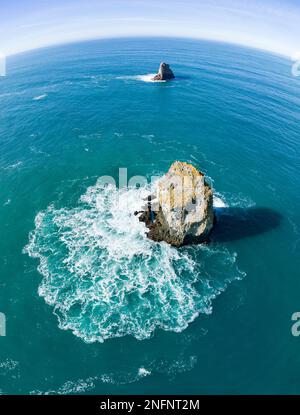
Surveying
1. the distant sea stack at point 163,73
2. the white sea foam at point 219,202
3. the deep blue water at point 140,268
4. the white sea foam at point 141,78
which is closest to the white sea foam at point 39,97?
the deep blue water at point 140,268

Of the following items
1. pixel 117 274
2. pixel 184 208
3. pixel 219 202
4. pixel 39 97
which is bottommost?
pixel 117 274

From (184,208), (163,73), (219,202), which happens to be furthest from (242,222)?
(163,73)

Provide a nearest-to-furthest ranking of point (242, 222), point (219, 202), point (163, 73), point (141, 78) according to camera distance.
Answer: point (242, 222) < point (219, 202) < point (163, 73) < point (141, 78)

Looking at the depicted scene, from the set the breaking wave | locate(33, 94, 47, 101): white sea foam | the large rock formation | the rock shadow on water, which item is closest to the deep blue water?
the breaking wave

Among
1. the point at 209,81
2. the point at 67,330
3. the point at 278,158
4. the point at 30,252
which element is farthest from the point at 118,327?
the point at 209,81

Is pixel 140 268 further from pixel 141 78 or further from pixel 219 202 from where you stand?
pixel 141 78
